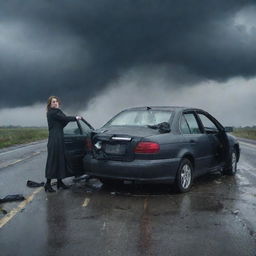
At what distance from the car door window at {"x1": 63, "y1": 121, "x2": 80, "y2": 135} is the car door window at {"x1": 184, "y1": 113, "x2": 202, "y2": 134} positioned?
2.44 metres

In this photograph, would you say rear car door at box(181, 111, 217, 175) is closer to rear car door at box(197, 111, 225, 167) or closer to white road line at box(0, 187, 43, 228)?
rear car door at box(197, 111, 225, 167)

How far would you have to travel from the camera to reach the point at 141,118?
8844 mm

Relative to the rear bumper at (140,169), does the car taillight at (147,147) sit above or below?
above

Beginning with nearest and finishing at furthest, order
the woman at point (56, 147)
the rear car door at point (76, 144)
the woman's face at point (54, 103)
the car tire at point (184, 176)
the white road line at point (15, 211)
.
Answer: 1. the white road line at point (15, 211)
2. the car tire at point (184, 176)
3. the woman at point (56, 147)
4. the woman's face at point (54, 103)
5. the rear car door at point (76, 144)

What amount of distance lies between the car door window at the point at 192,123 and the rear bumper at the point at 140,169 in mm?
1250

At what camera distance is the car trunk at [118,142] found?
26.2ft

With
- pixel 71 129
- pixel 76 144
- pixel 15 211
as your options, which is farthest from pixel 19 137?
pixel 15 211

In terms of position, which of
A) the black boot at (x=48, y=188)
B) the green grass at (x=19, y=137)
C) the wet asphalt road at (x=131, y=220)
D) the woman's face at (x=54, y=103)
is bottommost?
the wet asphalt road at (x=131, y=220)

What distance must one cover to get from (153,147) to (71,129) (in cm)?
236

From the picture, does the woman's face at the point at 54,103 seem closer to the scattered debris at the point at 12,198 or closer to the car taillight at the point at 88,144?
the car taillight at the point at 88,144

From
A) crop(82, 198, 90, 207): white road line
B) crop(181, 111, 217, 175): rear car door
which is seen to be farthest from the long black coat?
crop(181, 111, 217, 175): rear car door

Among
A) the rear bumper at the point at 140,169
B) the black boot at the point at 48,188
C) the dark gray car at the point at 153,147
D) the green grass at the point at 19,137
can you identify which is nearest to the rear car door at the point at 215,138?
the dark gray car at the point at 153,147

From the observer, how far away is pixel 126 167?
7914 millimetres

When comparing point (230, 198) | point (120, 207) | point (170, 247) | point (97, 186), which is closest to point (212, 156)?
point (230, 198)
